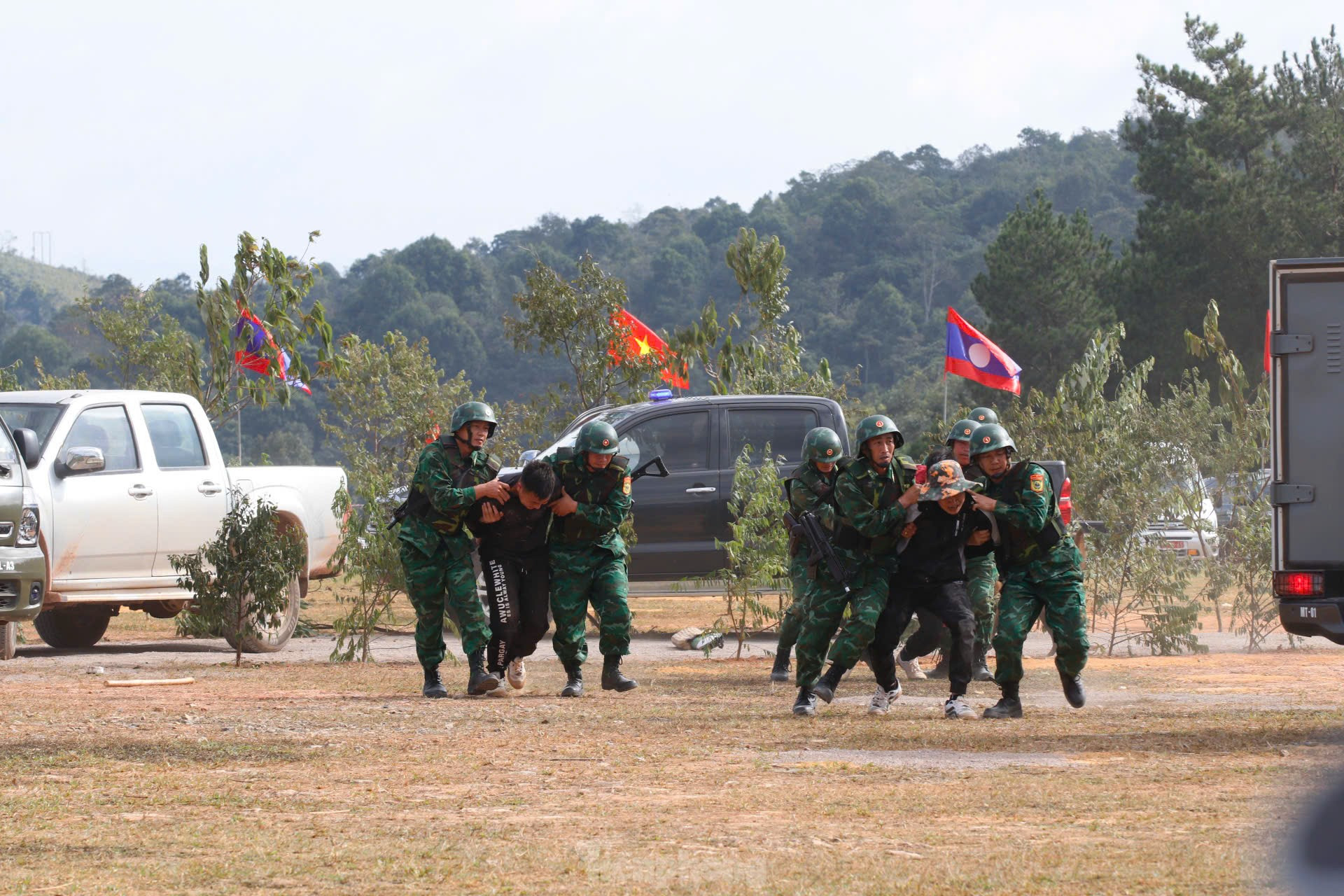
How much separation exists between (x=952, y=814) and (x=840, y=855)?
86 cm

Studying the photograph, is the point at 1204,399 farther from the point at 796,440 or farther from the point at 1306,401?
the point at 1306,401

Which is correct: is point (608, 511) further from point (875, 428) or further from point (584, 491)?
Result: point (875, 428)

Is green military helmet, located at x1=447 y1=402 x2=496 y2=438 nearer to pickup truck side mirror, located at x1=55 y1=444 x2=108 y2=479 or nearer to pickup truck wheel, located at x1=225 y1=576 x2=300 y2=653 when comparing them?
pickup truck side mirror, located at x1=55 y1=444 x2=108 y2=479

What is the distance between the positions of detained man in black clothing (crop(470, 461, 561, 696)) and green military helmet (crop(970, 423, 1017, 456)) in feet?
7.80

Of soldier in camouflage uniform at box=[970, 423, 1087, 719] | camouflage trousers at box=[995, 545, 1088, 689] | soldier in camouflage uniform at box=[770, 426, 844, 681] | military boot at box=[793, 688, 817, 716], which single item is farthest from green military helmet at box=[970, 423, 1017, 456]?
military boot at box=[793, 688, 817, 716]

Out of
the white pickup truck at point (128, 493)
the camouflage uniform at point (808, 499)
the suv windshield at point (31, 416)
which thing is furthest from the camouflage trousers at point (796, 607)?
the suv windshield at point (31, 416)

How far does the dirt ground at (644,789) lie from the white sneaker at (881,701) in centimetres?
16

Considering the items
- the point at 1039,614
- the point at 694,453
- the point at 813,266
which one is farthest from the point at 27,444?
the point at 813,266

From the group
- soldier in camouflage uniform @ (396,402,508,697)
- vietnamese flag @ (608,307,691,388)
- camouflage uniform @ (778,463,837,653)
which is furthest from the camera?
vietnamese flag @ (608,307,691,388)

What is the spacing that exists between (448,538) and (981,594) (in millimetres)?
3052

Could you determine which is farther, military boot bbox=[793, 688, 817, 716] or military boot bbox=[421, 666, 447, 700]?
military boot bbox=[421, 666, 447, 700]

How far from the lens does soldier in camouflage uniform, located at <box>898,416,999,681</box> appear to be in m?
10.3

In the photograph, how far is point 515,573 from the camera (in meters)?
10.5

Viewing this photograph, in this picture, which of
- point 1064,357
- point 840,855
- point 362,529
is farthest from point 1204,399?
point 1064,357
